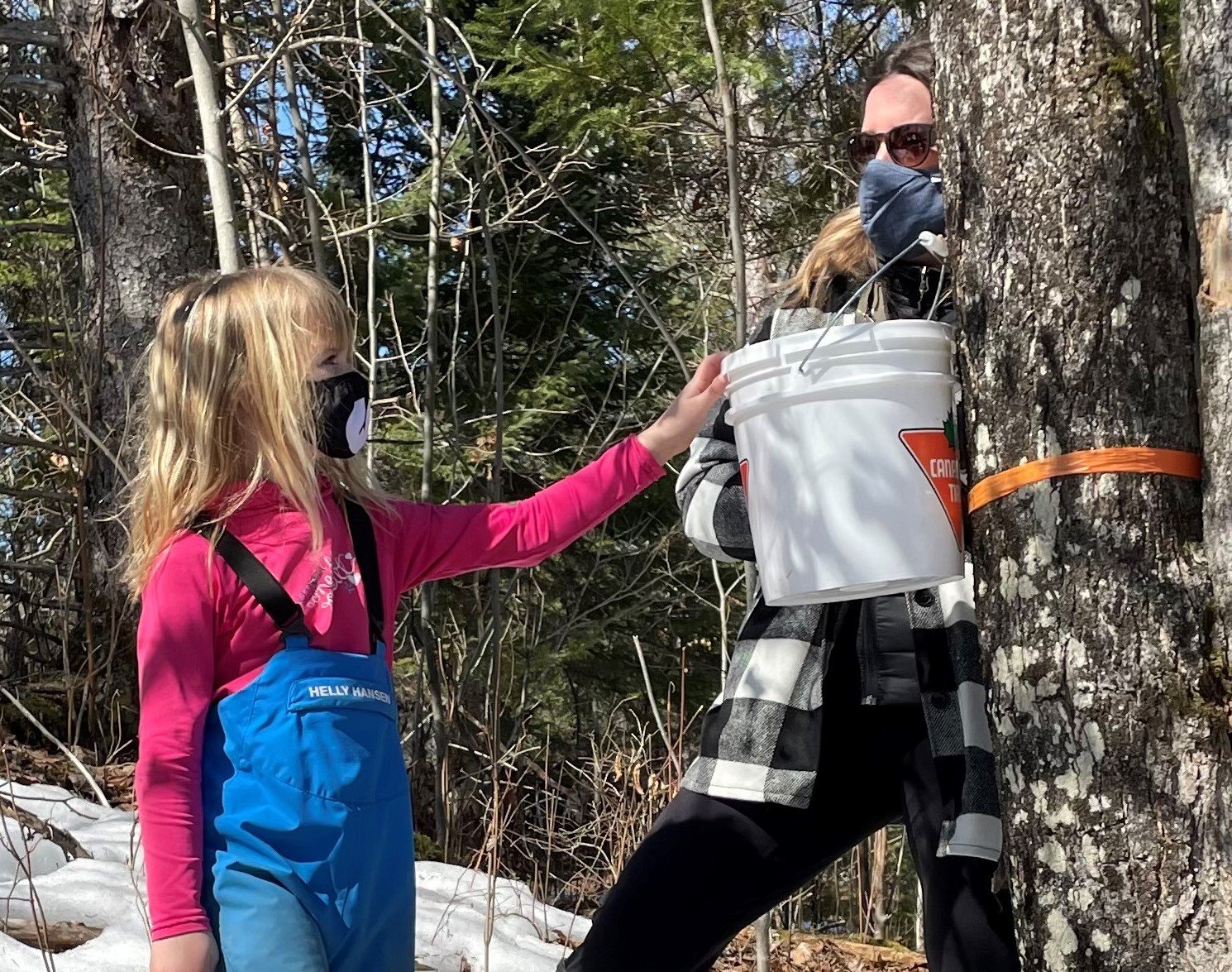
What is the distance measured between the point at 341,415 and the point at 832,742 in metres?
0.95

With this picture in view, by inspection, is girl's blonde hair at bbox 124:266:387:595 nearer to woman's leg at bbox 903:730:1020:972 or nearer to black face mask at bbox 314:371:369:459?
black face mask at bbox 314:371:369:459

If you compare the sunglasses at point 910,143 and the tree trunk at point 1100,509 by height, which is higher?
the sunglasses at point 910,143

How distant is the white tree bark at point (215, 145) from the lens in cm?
349

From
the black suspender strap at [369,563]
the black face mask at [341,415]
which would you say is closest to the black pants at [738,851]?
the black suspender strap at [369,563]

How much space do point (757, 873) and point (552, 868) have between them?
507 cm

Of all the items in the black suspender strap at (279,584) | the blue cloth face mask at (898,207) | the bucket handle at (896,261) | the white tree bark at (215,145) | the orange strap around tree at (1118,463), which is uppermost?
the white tree bark at (215,145)

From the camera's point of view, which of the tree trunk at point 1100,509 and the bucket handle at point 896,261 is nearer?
the tree trunk at point 1100,509

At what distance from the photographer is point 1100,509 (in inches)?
61.7

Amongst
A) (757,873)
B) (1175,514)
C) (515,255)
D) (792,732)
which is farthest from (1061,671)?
(515,255)

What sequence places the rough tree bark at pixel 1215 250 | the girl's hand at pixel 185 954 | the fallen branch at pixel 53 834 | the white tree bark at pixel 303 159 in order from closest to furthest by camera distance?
the rough tree bark at pixel 1215 250 < the girl's hand at pixel 185 954 < the fallen branch at pixel 53 834 < the white tree bark at pixel 303 159

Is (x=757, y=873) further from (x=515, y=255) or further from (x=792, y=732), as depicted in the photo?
(x=515, y=255)

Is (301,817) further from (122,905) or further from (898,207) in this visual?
(122,905)

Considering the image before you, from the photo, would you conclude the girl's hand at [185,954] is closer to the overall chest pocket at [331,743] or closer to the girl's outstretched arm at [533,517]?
the overall chest pocket at [331,743]

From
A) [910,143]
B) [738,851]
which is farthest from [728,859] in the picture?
[910,143]
